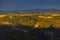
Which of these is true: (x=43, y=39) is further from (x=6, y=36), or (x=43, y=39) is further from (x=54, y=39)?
(x=6, y=36)

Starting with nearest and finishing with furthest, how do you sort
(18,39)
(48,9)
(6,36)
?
(18,39) → (6,36) → (48,9)

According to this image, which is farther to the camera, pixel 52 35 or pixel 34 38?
pixel 52 35

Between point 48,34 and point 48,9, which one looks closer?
point 48,34

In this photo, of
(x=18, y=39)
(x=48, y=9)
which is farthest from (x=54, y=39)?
(x=48, y=9)

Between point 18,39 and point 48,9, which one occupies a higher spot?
point 18,39

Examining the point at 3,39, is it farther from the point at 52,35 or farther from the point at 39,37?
the point at 52,35

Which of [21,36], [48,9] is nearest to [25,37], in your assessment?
[21,36]

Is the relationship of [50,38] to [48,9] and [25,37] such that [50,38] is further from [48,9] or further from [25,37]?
[48,9]

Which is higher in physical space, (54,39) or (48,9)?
(54,39)

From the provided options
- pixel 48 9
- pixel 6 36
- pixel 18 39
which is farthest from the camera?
pixel 48 9
